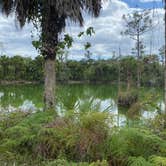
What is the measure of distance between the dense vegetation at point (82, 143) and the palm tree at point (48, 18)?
451 centimetres

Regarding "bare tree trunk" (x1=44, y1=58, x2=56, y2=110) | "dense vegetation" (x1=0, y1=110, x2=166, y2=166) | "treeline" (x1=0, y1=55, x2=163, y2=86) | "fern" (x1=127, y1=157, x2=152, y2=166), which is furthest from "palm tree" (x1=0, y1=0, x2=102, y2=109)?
"treeline" (x1=0, y1=55, x2=163, y2=86)

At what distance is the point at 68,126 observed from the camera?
17.3 ft

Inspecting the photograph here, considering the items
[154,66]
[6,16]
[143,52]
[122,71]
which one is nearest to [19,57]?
[122,71]

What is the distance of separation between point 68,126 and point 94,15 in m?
5.89

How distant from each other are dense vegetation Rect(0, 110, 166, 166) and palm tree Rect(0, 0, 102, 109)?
14.8 ft

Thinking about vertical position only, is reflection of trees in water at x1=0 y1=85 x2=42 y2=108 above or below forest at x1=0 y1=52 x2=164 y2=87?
below

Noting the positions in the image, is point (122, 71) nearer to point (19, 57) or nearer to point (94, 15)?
point (19, 57)

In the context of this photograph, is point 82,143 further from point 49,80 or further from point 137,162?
point 49,80

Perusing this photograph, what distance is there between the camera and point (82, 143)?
16.1ft

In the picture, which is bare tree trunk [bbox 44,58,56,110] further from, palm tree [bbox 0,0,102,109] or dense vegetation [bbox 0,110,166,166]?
dense vegetation [bbox 0,110,166,166]

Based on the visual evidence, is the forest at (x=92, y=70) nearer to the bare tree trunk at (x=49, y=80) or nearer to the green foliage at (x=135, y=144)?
the bare tree trunk at (x=49, y=80)

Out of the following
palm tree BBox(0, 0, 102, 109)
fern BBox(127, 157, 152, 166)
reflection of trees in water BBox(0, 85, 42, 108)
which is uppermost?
palm tree BBox(0, 0, 102, 109)

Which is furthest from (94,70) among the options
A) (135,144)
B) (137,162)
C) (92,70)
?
(137,162)

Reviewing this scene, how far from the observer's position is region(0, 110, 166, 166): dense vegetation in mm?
4949
